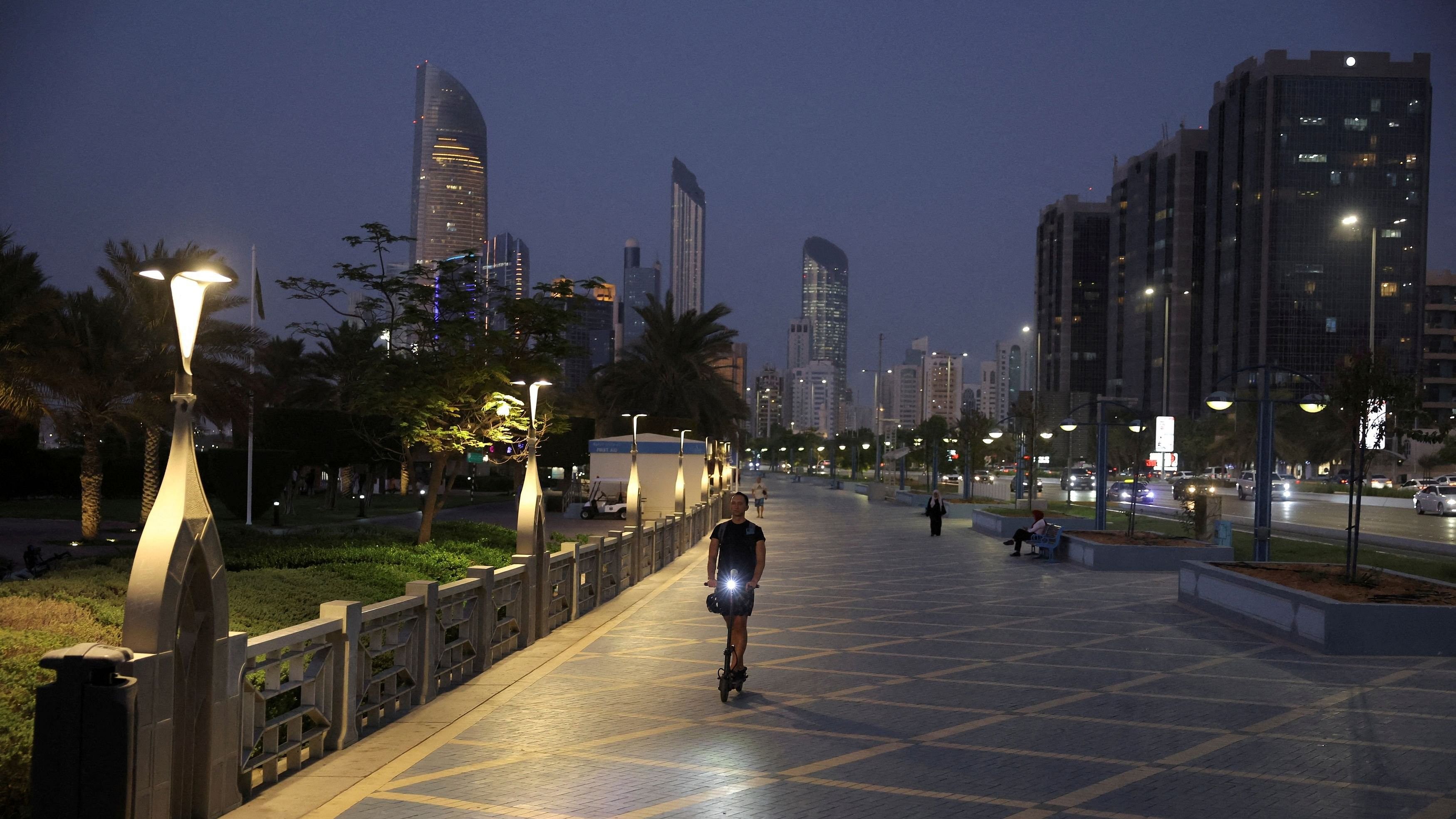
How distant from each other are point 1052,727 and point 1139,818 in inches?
85.1

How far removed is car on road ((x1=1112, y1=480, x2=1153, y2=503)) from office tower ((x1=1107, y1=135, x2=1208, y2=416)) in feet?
202

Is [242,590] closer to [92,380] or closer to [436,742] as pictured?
[436,742]

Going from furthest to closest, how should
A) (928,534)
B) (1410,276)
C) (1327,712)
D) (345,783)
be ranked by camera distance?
1. (1410,276)
2. (928,534)
3. (1327,712)
4. (345,783)

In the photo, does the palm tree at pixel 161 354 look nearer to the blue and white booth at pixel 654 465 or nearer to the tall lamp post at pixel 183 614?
the blue and white booth at pixel 654 465

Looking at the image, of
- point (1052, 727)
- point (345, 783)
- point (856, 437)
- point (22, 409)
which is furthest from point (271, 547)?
point (856, 437)

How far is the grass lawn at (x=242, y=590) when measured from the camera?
5.69m

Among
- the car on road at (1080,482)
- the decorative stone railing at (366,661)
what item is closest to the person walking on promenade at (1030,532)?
the decorative stone railing at (366,661)

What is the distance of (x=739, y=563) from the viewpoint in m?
9.32

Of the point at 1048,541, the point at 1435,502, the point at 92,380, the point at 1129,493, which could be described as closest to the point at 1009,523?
the point at 1048,541

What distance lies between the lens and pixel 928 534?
3216 centimetres

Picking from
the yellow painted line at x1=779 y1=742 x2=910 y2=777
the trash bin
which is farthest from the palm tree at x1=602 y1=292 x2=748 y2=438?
the trash bin

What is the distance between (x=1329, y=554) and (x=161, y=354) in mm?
27007

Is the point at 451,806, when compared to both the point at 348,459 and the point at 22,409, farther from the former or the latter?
the point at 348,459

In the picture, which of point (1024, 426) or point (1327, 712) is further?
point (1024, 426)
